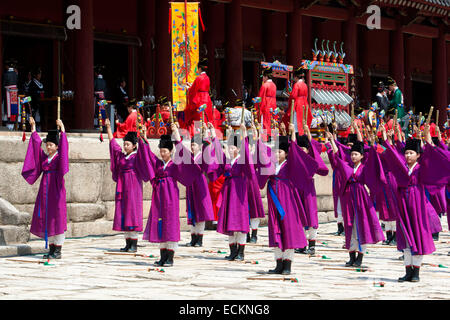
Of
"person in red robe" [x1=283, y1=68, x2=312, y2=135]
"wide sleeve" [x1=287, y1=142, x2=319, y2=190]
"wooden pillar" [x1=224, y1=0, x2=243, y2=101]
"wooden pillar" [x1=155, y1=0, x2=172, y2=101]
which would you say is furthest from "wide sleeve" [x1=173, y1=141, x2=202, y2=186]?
"wooden pillar" [x1=224, y1=0, x2=243, y2=101]

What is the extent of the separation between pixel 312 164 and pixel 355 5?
39.9ft

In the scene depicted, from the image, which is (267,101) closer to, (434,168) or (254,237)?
(254,237)

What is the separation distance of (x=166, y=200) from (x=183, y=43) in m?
5.20

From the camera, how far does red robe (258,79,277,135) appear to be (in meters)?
14.2

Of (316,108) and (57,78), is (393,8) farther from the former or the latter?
(57,78)

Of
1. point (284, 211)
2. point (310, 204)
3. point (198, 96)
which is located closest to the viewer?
point (284, 211)

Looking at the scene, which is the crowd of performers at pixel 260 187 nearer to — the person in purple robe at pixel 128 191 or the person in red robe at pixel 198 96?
Result: the person in purple robe at pixel 128 191

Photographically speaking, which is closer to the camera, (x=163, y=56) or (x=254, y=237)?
(x=254, y=237)

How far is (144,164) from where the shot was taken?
9109mm

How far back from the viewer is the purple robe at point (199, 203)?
1085cm

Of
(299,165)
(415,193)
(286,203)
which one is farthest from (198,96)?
(415,193)

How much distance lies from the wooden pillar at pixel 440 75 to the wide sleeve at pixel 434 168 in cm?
1529

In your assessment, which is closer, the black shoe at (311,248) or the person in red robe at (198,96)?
the black shoe at (311,248)

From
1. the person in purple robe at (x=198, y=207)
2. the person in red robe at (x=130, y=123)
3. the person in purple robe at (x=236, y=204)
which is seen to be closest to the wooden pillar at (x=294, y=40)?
the person in red robe at (x=130, y=123)
